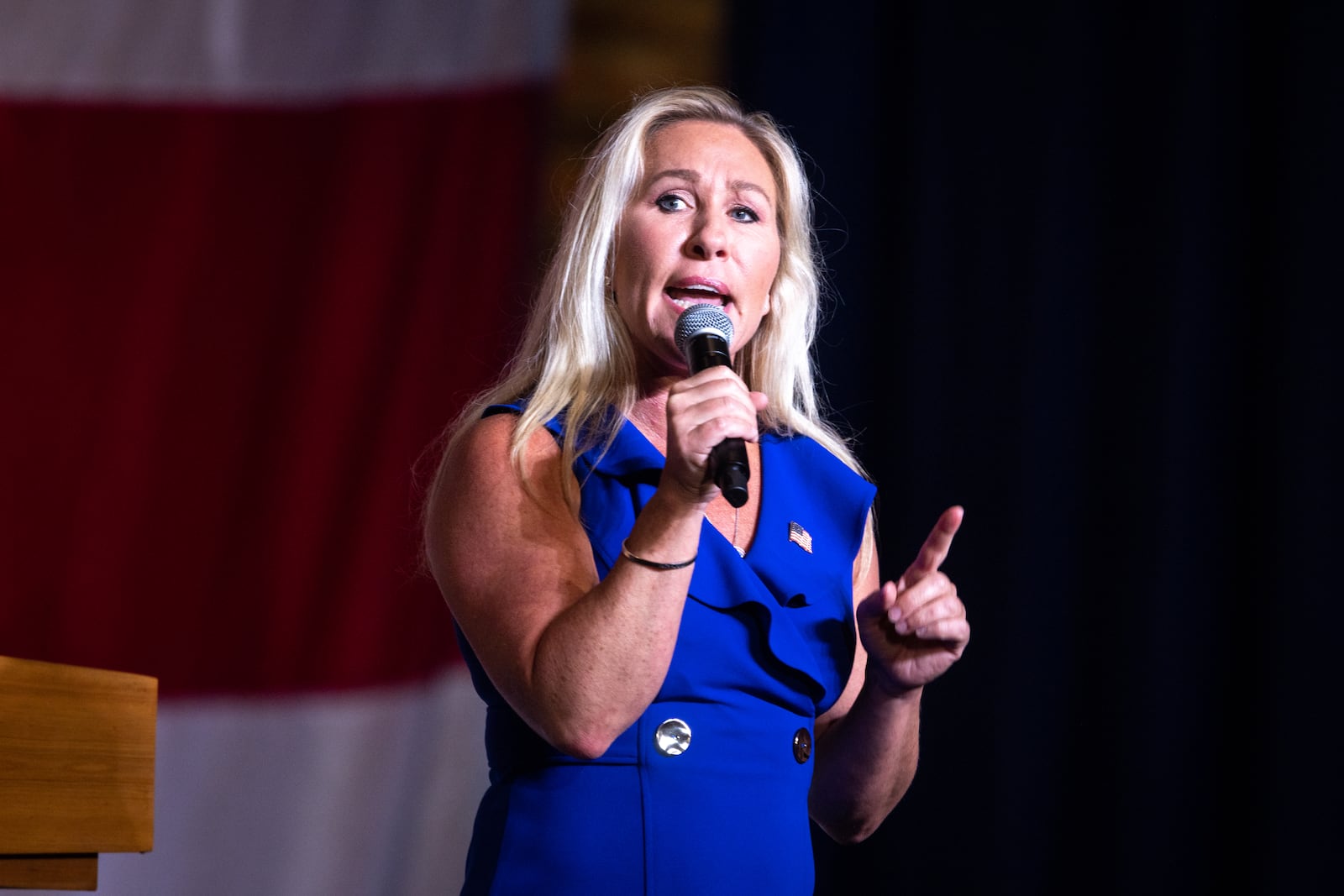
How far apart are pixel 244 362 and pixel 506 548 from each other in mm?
1692

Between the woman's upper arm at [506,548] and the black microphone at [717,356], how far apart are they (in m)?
0.17

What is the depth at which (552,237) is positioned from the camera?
280 cm

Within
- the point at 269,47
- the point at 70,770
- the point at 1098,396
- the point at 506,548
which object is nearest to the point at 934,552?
the point at 506,548

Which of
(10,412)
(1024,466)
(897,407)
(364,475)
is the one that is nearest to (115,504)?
(10,412)

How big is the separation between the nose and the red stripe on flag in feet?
4.44

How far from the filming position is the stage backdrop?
2604 mm

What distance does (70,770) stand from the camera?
3.73 ft

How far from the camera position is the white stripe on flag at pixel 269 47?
277cm

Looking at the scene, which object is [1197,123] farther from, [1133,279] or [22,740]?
[22,740]

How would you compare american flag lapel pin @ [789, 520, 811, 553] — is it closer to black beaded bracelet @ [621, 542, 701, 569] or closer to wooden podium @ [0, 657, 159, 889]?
black beaded bracelet @ [621, 542, 701, 569]

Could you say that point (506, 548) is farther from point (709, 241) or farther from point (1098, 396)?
point (1098, 396)

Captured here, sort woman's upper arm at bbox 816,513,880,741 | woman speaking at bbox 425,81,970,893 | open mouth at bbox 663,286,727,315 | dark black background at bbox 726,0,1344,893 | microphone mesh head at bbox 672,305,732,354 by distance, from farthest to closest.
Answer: dark black background at bbox 726,0,1344,893 < woman's upper arm at bbox 816,513,880,741 < open mouth at bbox 663,286,727,315 < microphone mesh head at bbox 672,305,732,354 < woman speaking at bbox 425,81,970,893

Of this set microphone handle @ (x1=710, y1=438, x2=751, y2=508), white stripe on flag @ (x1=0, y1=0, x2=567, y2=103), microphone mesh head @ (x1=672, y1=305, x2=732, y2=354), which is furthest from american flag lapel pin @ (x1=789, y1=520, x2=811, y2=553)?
white stripe on flag @ (x1=0, y1=0, x2=567, y2=103)

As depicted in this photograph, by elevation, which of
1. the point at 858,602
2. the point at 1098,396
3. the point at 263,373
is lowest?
the point at 858,602
